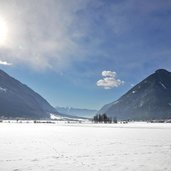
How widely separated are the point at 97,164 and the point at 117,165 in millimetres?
1271

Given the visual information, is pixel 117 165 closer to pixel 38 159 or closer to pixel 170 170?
pixel 170 170

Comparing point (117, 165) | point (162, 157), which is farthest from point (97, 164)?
point (162, 157)

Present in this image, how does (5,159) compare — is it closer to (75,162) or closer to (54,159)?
(54,159)

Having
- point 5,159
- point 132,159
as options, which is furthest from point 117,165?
point 5,159

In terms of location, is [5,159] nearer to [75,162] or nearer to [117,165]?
[75,162]

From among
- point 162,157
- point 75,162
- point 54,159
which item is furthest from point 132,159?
point 54,159

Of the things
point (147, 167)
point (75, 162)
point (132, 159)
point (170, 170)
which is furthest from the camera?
point (132, 159)

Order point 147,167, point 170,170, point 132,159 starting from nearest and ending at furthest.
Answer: point 170,170
point 147,167
point 132,159

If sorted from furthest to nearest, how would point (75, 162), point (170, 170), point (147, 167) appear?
point (75, 162) → point (147, 167) → point (170, 170)

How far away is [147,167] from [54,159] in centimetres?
652

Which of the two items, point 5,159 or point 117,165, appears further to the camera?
point 5,159

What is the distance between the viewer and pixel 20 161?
60.1ft

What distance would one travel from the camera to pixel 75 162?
18.2 metres

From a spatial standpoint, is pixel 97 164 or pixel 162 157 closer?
pixel 97 164
